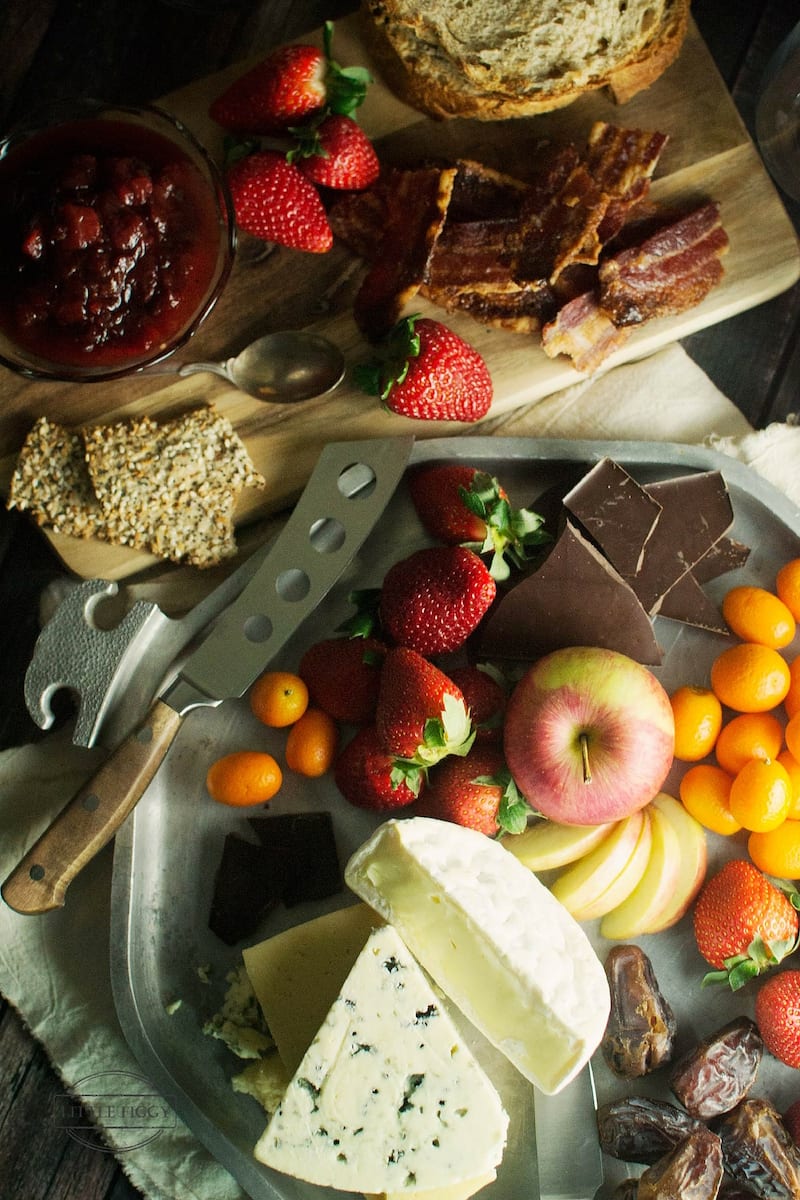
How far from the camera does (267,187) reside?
2.27m

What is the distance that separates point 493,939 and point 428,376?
116 cm

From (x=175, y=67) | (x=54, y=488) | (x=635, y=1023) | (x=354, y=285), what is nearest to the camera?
(x=635, y=1023)

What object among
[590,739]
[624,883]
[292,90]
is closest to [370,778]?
[590,739]

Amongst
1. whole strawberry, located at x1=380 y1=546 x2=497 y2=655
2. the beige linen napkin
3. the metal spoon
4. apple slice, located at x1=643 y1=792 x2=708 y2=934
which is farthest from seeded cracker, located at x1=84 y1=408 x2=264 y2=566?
apple slice, located at x1=643 y1=792 x2=708 y2=934

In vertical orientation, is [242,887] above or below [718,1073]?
above

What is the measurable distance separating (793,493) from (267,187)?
1.42 metres

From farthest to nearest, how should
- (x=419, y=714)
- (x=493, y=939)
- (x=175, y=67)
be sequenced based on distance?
(x=175, y=67) → (x=419, y=714) → (x=493, y=939)

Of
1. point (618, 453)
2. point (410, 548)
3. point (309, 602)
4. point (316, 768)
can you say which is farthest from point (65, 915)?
point (618, 453)

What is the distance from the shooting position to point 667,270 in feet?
7.64

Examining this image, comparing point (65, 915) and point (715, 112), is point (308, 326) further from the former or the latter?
point (65, 915)

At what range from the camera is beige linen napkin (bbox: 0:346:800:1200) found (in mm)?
2264

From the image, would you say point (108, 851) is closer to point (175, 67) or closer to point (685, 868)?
point (685, 868)
